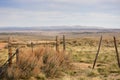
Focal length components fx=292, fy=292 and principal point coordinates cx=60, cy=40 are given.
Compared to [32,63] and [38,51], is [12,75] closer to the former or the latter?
[32,63]

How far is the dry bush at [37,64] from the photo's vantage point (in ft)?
50.4

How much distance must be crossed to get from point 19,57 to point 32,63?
781 millimetres

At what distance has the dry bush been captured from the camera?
1538 centimetres

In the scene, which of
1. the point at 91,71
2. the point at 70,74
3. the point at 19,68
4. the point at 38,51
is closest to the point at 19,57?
the point at 19,68

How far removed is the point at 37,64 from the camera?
53.1ft

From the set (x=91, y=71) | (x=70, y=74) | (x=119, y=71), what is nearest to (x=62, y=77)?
(x=70, y=74)

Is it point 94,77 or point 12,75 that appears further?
point 94,77

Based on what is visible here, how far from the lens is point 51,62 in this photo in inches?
683

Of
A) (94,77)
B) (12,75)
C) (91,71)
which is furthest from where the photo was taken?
(91,71)

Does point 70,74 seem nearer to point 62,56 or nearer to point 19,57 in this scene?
point 62,56

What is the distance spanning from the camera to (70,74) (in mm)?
17641

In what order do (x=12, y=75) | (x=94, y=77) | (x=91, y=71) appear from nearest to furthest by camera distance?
(x=12, y=75), (x=94, y=77), (x=91, y=71)

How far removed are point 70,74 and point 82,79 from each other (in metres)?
1.92

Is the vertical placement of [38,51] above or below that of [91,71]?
above
